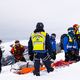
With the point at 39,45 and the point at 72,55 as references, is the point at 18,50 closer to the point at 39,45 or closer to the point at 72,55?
the point at 72,55

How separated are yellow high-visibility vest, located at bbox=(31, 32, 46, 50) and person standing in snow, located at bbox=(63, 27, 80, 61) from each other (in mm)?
2126

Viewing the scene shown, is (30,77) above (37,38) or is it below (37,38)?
below

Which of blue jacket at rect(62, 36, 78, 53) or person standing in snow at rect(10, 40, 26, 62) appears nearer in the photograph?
blue jacket at rect(62, 36, 78, 53)

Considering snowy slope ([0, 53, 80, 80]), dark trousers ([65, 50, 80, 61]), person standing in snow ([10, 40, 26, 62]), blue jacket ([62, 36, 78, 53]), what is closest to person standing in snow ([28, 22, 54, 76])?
snowy slope ([0, 53, 80, 80])

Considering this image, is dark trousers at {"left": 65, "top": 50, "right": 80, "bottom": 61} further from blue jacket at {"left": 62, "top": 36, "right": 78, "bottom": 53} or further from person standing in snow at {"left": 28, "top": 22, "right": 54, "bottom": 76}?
person standing in snow at {"left": 28, "top": 22, "right": 54, "bottom": 76}

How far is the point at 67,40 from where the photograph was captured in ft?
45.3

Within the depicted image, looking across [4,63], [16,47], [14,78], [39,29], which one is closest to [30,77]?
[14,78]

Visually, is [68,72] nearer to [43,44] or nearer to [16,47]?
[43,44]

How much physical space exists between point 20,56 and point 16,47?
2.18 feet

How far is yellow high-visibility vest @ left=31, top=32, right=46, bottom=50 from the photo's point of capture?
11.8 metres

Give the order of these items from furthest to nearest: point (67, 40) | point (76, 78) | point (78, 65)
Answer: point (67, 40) → point (78, 65) → point (76, 78)

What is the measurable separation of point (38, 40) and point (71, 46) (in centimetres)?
272

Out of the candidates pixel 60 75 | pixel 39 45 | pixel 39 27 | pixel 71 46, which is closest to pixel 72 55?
pixel 71 46

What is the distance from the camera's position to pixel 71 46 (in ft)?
46.3
